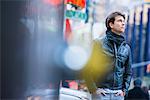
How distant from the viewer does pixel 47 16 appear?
11.2ft

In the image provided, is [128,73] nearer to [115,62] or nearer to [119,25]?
[115,62]

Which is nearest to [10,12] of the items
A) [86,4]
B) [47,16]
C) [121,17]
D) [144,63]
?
[47,16]

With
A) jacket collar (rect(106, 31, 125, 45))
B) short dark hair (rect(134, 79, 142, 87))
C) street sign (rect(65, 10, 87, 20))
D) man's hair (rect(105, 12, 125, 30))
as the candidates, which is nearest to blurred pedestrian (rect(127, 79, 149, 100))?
short dark hair (rect(134, 79, 142, 87))

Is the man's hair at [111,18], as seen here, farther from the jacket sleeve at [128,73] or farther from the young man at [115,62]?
the jacket sleeve at [128,73]

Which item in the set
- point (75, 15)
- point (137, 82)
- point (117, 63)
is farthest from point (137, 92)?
point (75, 15)

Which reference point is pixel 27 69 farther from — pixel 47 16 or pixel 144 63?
pixel 144 63

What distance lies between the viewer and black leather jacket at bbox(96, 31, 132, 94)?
11.5 feet

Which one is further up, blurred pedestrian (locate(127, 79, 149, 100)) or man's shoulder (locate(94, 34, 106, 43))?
man's shoulder (locate(94, 34, 106, 43))

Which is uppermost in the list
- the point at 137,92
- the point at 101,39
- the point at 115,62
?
the point at 101,39

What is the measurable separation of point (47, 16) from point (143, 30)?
0.87 m

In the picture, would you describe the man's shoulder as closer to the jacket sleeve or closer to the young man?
the young man

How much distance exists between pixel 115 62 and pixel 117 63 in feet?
0.07

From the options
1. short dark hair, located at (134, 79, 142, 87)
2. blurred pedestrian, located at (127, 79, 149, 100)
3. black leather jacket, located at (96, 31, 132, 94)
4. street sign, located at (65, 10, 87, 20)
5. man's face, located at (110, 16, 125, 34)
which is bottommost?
blurred pedestrian, located at (127, 79, 149, 100)

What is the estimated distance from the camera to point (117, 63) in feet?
11.5
